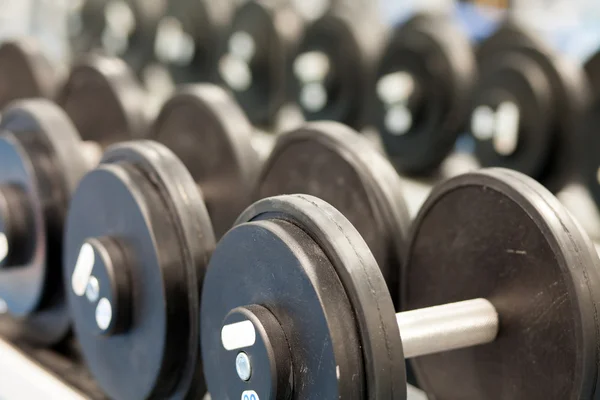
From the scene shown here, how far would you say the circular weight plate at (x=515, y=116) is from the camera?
1.64 meters

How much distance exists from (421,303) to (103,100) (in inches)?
30.3

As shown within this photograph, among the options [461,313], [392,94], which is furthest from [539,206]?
[392,94]

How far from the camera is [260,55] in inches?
86.0

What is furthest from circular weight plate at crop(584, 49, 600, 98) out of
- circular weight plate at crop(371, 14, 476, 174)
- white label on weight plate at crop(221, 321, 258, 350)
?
white label on weight plate at crop(221, 321, 258, 350)

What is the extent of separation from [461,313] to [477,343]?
1.8 inches

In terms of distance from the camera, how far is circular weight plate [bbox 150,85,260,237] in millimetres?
1191

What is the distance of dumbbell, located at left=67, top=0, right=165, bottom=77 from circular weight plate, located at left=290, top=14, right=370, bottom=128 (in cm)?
65

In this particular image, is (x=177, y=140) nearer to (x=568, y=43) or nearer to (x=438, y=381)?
(x=438, y=381)

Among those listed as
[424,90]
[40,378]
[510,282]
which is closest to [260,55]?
[424,90]

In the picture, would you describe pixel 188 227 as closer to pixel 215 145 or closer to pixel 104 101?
pixel 215 145

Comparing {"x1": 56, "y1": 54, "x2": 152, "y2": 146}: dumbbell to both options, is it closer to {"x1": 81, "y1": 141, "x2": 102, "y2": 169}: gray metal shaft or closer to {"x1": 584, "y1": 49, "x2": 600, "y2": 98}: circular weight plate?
{"x1": 81, "y1": 141, "x2": 102, "y2": 169}: gray metal shaft

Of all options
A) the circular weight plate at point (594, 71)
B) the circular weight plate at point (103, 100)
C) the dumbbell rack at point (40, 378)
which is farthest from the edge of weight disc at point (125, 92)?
the circular weight plate at point (594, 71)

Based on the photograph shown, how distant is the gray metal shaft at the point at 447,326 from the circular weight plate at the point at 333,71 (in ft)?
4.06

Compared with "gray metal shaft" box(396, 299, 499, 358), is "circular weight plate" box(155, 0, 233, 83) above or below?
above
